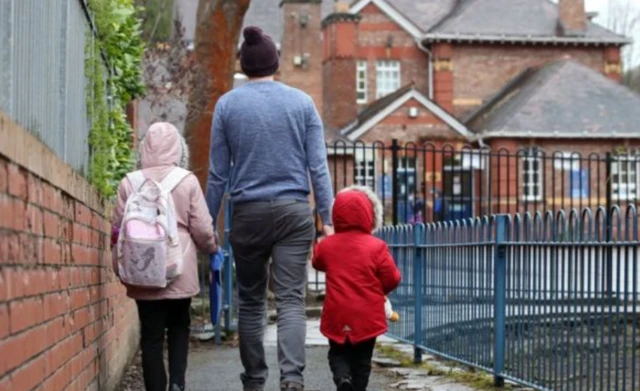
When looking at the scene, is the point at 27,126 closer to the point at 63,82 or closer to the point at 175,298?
the point at 63,82

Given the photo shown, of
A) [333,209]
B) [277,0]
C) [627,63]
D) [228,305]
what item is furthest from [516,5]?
[333,209]

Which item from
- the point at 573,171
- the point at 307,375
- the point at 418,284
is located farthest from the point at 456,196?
the point at 307,375

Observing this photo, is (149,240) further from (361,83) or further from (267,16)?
(361,83)

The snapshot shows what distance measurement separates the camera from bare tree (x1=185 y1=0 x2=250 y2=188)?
741 inches

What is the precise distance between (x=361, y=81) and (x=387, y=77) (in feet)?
3.76

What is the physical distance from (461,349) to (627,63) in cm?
7233

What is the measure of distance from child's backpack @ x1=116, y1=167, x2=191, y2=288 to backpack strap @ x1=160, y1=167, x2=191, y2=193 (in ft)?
0.19

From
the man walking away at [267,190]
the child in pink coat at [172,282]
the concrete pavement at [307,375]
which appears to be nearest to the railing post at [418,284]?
the concrete pavement at [307,375]

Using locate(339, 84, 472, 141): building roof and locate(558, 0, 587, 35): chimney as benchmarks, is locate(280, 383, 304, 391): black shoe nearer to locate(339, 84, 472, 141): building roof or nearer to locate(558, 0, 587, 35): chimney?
locate(339, 84, 472, 141): building roof

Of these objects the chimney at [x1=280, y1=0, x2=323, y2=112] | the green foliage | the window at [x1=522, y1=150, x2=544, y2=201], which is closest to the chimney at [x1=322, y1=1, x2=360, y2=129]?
the chimney at [x1=280, y1=0, x2=323, y2=112]

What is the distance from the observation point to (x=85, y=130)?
320 inches

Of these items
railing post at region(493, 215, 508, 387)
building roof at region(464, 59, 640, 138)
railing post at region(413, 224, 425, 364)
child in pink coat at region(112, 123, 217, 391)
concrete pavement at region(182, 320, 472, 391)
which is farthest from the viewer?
building roof at region(464, 59, 640, 138)

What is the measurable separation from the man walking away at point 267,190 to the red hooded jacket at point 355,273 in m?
0.16

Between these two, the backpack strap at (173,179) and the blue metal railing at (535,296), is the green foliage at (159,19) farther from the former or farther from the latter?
the backpack strap at (173,179)
